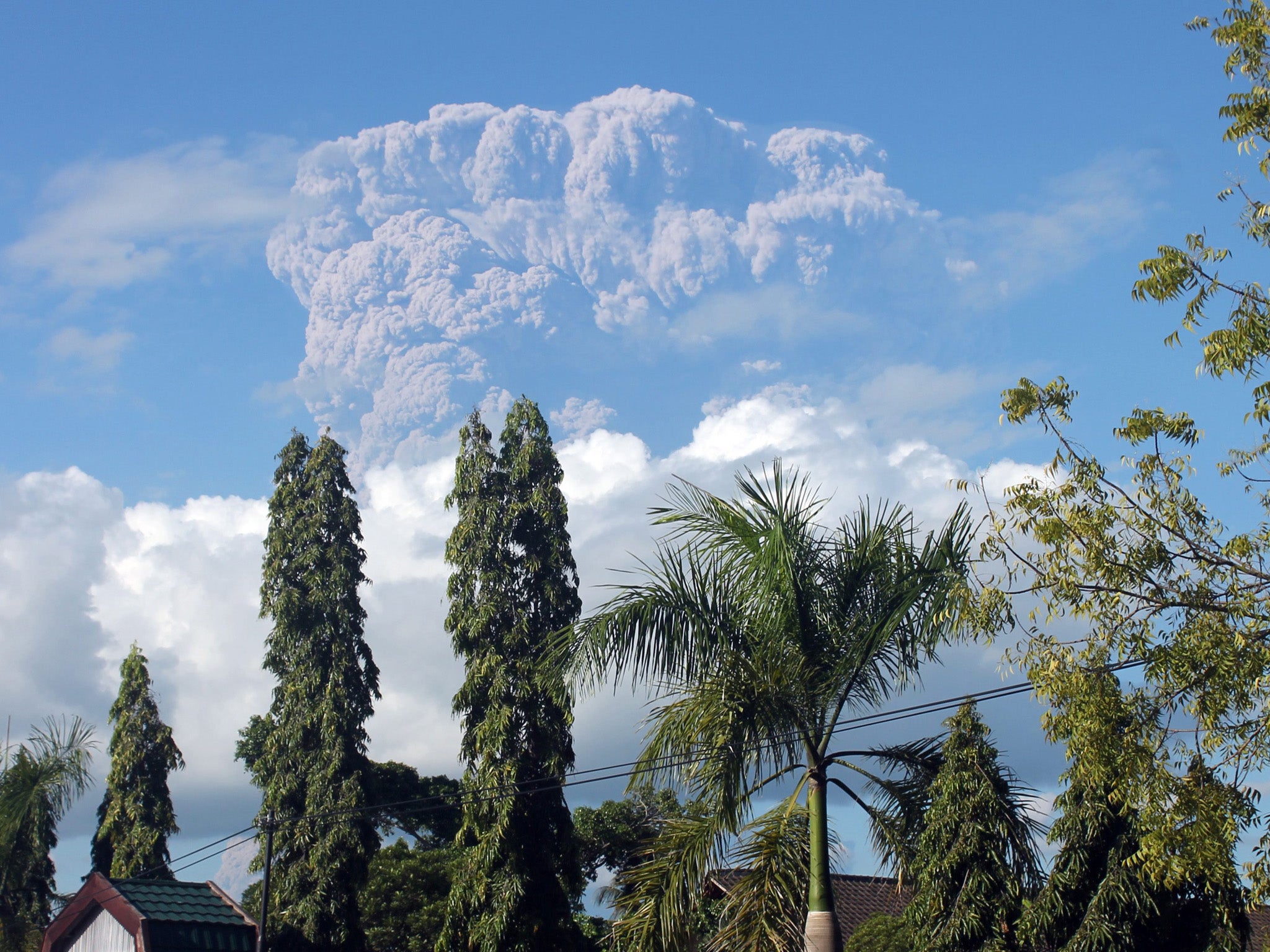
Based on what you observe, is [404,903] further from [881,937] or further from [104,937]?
[881,937]

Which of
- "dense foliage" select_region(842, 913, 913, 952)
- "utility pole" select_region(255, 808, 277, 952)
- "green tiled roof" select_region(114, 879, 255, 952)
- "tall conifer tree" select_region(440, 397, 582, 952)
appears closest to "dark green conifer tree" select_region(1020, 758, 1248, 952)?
"dense foliage" select_region(842, 913, 913, 952)

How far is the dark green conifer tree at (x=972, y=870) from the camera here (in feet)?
59.7

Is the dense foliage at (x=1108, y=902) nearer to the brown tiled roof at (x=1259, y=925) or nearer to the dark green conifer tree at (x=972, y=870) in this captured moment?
the dark green conifer tree at (x=972, y=870)

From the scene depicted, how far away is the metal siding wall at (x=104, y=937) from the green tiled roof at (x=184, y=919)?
523mm

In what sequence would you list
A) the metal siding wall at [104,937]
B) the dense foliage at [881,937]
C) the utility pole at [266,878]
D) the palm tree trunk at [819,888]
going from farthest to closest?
the utility pole at [266,878], the dense foliage at [881,937], the metal siding wall at [104,937], the palm tree trunk at [819,888]

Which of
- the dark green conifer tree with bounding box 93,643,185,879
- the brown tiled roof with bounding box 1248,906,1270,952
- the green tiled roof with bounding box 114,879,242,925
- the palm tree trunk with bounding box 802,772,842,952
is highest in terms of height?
the dark green conifer tree with bounding box 93,643,185,879

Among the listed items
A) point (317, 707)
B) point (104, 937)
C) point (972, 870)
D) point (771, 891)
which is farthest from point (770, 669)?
point (317, 707)

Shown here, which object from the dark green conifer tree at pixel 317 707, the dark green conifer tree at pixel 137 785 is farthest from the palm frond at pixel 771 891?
the dark green conifer tree at pixel 137 785

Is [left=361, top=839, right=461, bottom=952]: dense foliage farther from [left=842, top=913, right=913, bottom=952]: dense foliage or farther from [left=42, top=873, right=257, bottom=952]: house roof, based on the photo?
[left=842, top=913, right=913, bottom=952]: dense foliage

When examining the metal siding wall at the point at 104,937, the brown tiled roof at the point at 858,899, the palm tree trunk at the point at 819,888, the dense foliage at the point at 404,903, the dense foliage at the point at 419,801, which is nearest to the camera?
the palm tree trunk at the point at 819,888

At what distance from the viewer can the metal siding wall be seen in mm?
21789

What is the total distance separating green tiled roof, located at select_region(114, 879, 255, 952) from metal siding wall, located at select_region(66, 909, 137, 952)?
0.52 metres

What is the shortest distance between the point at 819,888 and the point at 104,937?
54.3 feet

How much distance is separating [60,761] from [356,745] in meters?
8.22
